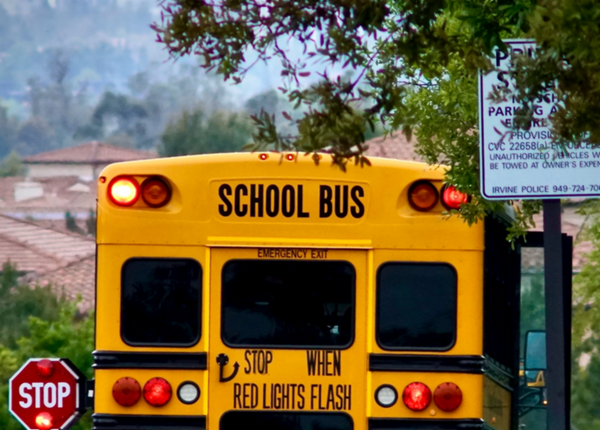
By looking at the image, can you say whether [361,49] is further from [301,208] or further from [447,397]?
[447,397]

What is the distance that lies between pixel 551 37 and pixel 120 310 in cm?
317

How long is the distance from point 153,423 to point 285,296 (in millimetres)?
974

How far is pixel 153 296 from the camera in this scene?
567cm

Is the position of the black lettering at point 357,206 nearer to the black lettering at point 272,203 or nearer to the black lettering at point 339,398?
the black lettering at point 272,203

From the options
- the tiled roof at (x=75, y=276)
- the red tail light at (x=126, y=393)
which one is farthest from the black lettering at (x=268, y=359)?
the tiled roof at (x=75, y=276)

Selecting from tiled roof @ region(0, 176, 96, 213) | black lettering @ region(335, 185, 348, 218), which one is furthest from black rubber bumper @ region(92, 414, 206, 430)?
tiled roof @ region(0, 176, 96, 213)

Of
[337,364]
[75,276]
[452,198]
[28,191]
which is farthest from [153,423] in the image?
[28,191]

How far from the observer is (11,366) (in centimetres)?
1250

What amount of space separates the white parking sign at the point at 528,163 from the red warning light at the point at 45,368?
3.06 meters

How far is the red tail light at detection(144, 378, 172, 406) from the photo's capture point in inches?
221

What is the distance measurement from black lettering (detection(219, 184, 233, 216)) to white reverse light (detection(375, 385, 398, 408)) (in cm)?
125

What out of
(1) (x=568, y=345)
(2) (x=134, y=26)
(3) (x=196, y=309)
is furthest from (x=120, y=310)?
(2) (x=134, y=26)

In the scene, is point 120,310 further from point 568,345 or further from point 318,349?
point 568,345

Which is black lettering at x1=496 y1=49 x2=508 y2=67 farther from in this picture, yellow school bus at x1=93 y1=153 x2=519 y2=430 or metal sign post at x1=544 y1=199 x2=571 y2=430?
yellow school bus at x1=93 y1=153 x2=519 y2=430
